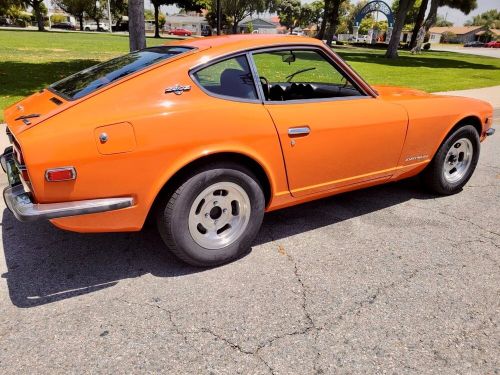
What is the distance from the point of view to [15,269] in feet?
9.67

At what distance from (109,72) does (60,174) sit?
3.49 ft

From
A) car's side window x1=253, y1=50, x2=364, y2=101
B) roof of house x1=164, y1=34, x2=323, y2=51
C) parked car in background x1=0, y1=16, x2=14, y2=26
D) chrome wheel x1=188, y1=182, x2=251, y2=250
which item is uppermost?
roof of house x1=164, y1=34, x2=323, y2=51

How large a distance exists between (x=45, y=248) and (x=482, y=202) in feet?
13.5

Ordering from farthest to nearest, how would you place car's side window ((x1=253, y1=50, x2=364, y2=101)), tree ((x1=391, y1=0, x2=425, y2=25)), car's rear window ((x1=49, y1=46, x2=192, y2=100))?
tree ((x1=391, y1=0, x2=425, y2=25))
car's side window ((x1=253, y1=50, x2=364, y2=101))
car's rear window ((x1=49, y1=46, x2=192, y2=100))

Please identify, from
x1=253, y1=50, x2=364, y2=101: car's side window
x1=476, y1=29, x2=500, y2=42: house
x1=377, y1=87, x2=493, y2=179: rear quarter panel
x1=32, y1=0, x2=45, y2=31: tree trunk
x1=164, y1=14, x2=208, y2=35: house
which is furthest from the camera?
x1=164, y1=14, x2=208, y2=35: house

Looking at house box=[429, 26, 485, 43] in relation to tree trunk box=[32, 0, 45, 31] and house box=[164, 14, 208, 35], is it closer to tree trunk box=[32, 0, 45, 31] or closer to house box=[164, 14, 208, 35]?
house box=[164, 14, 208, 35]

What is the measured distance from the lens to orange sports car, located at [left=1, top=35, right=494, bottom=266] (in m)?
2.47

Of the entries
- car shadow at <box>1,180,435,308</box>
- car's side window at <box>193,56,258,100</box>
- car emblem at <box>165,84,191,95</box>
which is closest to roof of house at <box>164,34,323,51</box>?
car's side window at <box>193,56,258,100</box>

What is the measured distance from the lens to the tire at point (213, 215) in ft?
9.07

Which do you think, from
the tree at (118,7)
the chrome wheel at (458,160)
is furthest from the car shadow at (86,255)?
the tree at (118,7)

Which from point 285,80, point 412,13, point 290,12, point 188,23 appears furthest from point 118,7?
point 285,80

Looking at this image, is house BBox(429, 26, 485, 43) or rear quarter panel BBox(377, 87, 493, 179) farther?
house BBox(429, 26, 485, 43)

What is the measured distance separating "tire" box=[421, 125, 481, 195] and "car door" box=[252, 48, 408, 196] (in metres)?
0.71

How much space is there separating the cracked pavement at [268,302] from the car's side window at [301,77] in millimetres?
1124
